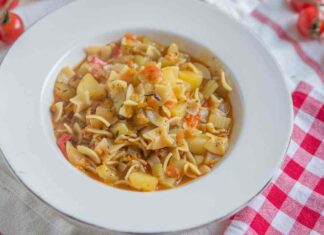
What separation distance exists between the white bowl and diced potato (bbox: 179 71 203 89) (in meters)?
0.28

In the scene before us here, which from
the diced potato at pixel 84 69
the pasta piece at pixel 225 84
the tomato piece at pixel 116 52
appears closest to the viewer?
the pasta piece at pixel 225 84

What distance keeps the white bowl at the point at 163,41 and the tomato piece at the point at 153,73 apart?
61 cm

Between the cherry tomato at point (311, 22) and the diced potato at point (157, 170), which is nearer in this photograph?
the diced potato at point (157, 170)

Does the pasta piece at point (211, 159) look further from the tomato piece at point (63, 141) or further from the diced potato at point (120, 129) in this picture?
the tomato piece at point (63, 141)

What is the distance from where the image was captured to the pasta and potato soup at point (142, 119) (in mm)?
3852

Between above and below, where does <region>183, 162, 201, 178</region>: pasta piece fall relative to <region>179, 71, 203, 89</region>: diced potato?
below

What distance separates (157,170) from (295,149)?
4.12 feet

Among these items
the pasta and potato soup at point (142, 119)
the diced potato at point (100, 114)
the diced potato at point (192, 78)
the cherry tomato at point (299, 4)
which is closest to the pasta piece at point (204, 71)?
the pasta and potato soup at point (142, 119)

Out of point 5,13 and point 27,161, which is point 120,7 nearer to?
point 5,13

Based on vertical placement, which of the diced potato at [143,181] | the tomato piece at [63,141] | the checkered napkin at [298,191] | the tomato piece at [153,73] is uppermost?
the tomato piece at [153,73]

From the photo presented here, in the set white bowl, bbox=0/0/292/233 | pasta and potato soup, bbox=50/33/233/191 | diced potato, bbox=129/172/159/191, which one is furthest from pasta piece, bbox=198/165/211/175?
diced potato, bbox=129/172/159/191

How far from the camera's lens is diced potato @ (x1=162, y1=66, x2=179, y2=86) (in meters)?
4.12

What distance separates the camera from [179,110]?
162 inches

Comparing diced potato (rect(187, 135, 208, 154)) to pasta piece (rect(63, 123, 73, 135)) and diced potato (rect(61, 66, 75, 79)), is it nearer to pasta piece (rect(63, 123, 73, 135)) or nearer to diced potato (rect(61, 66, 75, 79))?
pasta piece (rect(63, 123, 73, 135))
